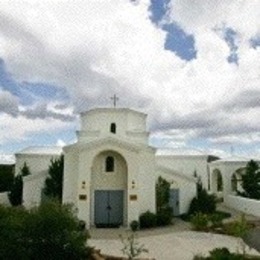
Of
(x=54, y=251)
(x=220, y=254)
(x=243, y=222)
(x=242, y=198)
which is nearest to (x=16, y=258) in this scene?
(x=54, y=251)

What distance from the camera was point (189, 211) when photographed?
124ft

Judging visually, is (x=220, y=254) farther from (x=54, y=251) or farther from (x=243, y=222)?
(x=54, y=251)

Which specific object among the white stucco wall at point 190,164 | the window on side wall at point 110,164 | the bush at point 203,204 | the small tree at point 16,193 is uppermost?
the white stucco wall at point 190,164

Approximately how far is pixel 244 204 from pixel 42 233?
27010mm

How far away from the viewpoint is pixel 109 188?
106 feet

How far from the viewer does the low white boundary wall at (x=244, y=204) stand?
122 ft

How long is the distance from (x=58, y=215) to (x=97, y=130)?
21.3 metres

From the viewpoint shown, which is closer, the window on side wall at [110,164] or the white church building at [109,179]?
the white church building at [109,179]

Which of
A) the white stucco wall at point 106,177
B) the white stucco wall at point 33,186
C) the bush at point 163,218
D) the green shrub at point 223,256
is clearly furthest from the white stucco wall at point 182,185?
the green shrub at point 223,256

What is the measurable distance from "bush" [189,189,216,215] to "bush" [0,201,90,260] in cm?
2030

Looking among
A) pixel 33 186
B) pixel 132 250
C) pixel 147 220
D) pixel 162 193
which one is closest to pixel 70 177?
pixel 147 220

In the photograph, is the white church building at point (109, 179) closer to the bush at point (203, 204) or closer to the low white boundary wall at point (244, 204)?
the bush at point (203, 204)

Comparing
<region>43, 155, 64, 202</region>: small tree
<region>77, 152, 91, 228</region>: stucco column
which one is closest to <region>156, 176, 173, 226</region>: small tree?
<region>77, 152, 91, 228</region>: stucco column

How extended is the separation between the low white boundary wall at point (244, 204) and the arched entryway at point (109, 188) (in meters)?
11.7
